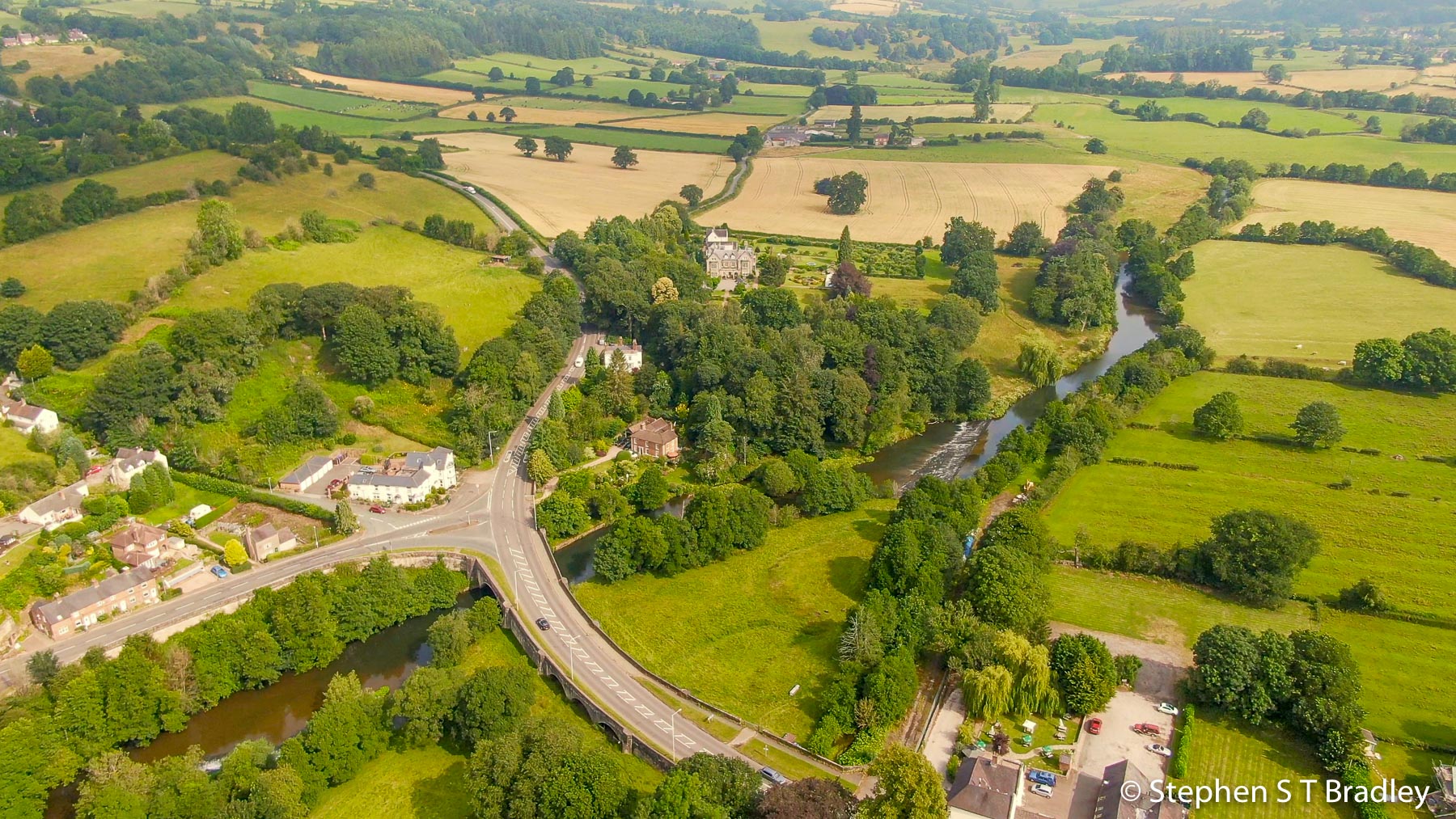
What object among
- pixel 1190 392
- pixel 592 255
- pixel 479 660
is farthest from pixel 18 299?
pixel 1190 392

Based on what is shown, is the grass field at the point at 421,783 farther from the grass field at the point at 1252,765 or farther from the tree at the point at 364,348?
the tree at the point at 364,348

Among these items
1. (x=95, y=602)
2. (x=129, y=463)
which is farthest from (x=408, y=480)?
(x=129, y=463)

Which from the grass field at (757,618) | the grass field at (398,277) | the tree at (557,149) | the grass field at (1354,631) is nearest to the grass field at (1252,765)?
the grass field at (1354,631)

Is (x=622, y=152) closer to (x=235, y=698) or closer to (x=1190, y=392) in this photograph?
(x=1190, y=392)

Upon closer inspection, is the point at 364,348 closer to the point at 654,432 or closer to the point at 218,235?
the point at 654,432

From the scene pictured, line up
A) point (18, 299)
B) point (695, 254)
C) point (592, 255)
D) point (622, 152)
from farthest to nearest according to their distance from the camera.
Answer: point (622, 152) < point (695, 254) < point (592, 255) < point (18, 299)

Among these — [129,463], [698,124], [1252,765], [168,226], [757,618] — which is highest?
[698,124]
